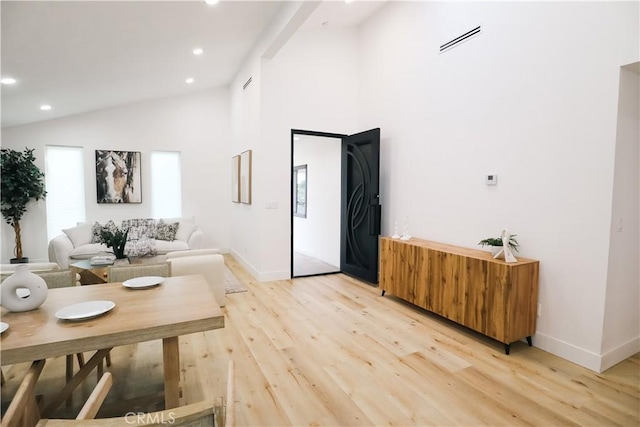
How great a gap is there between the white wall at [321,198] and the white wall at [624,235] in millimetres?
3980

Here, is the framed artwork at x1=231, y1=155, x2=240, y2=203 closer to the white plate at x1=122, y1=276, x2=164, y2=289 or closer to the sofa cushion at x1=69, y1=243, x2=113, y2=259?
the sofa cushion at x1=69, y1=243, x2=113, y2=259

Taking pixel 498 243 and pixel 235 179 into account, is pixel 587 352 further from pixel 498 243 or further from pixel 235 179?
pixel 235 179

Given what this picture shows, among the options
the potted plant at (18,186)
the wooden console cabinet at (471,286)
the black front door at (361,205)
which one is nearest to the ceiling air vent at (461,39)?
the black front door at (361,205)

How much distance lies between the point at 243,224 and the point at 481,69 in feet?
14.1

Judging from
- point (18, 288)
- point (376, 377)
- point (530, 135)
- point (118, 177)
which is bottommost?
point (376, 377)

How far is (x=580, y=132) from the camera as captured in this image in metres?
2.54

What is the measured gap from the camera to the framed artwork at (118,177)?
5.98 m

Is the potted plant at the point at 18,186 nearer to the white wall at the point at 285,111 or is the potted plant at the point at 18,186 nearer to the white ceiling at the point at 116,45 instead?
the white ceiling at the point at 116,45

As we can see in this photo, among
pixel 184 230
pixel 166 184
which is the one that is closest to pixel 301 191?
pixel 184 230

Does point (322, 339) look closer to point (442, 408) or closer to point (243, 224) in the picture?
point (442, 408)

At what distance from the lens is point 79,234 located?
525 centimetres

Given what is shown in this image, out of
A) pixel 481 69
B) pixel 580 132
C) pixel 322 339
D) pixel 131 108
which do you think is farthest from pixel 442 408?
pixel 131 108

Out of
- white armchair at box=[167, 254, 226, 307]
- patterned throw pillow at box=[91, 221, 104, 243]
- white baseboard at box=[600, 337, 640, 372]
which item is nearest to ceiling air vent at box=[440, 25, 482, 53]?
white baseboard at box=[600, 337, 640, 372]

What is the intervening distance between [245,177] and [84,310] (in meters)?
3.92
